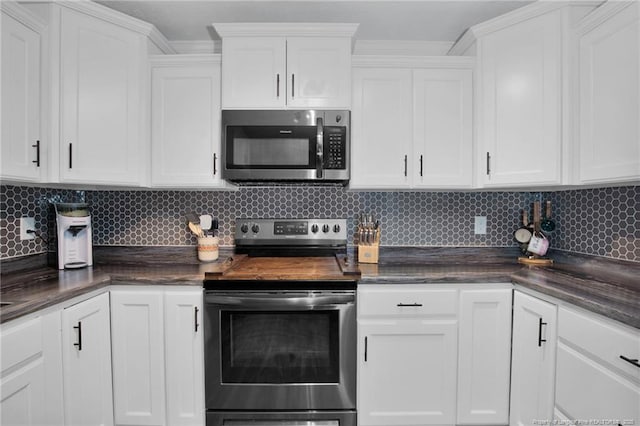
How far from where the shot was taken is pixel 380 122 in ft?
6.57

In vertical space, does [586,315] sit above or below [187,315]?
above

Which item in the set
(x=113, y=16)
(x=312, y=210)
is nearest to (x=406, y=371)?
(x=312, y=210)

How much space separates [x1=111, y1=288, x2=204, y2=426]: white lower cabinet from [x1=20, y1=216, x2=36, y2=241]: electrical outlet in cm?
76

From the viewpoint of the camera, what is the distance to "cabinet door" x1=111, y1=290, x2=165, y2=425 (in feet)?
5.53

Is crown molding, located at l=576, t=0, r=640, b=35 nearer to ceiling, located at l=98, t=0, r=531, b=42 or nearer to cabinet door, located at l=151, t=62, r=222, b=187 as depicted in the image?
ceiling, located at l=98, t=0, r=531, b=42

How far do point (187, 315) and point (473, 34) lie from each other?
2.31m

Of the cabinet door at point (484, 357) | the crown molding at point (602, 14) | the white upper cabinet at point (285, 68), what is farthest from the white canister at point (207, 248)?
the crown molding at point (602, 14)

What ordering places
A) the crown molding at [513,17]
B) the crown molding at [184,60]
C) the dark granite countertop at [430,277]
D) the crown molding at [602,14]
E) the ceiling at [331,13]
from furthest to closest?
the crown molding at [184,60], the ceiling at [331,13], the crown molding at [513,17], the crown molding at [602,14], the dark granite countertop at [430,277]

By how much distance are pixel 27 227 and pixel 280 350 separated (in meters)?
1.71

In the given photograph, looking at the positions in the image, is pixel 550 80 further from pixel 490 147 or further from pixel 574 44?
pixel 490 147

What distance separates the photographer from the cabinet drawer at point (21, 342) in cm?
115

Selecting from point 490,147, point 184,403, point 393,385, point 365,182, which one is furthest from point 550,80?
point 184,403

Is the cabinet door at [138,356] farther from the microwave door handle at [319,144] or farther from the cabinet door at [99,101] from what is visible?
the microwave door handle at [319,144]

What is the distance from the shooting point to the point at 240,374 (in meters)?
1.71
